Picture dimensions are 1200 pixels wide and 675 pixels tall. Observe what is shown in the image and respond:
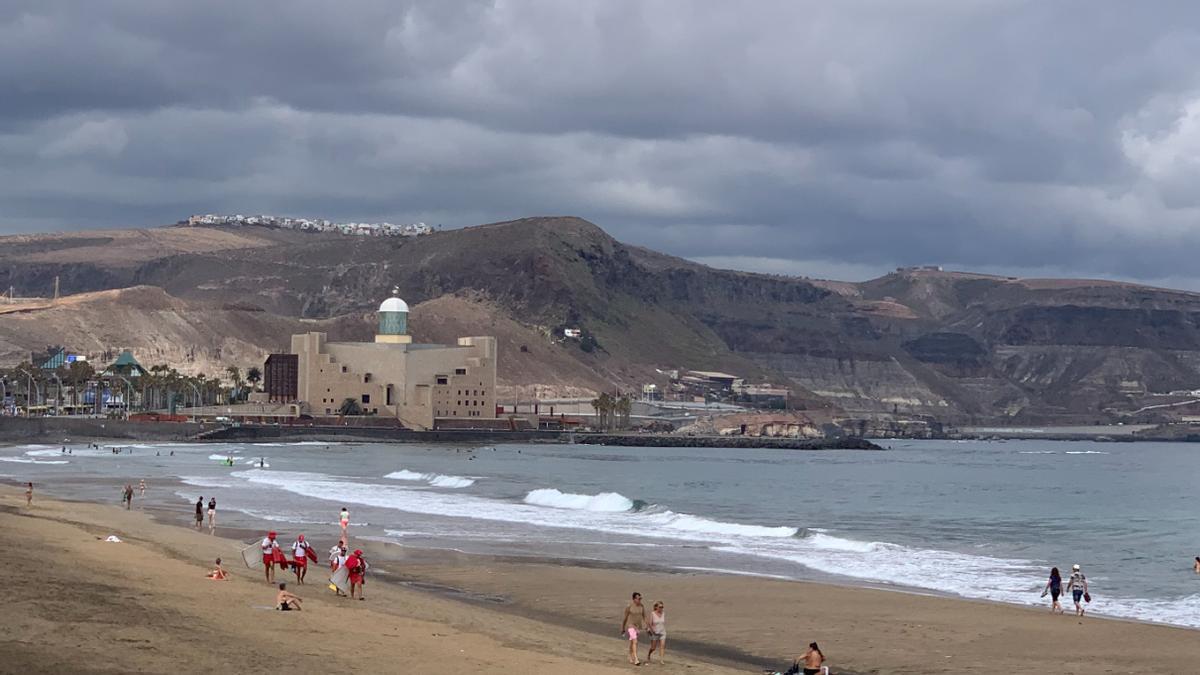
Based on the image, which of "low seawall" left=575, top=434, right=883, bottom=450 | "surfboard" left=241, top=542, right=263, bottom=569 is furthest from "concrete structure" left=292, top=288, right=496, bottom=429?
"surfboard" left=241, top=542, right=263, bottom=569

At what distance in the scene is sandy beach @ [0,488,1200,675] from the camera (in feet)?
67.0


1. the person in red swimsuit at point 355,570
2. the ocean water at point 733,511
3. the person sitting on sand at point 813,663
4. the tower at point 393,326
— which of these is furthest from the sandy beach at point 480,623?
the tower at point 393,326

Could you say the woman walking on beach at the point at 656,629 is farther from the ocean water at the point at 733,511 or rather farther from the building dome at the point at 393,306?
the building dome at the point at 393,306

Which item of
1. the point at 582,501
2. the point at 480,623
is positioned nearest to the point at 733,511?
the point at 582,501

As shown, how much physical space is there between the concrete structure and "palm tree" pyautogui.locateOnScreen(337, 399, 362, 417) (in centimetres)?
37

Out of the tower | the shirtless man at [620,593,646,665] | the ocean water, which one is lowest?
the ocean water

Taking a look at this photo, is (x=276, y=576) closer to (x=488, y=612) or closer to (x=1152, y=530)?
(x=488, y=612)

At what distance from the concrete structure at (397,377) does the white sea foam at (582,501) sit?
101010 mm

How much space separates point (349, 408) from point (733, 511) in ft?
360

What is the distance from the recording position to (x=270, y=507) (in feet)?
194

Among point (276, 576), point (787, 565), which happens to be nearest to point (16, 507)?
point (276, 576)

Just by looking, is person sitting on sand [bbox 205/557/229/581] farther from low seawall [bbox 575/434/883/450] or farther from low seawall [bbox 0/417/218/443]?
low seawall [bbox 575/434/883/450]

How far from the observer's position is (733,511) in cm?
6638

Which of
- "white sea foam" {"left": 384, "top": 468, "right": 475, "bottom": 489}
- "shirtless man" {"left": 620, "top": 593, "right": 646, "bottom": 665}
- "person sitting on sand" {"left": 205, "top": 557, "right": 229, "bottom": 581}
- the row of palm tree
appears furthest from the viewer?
the row of palm tree
